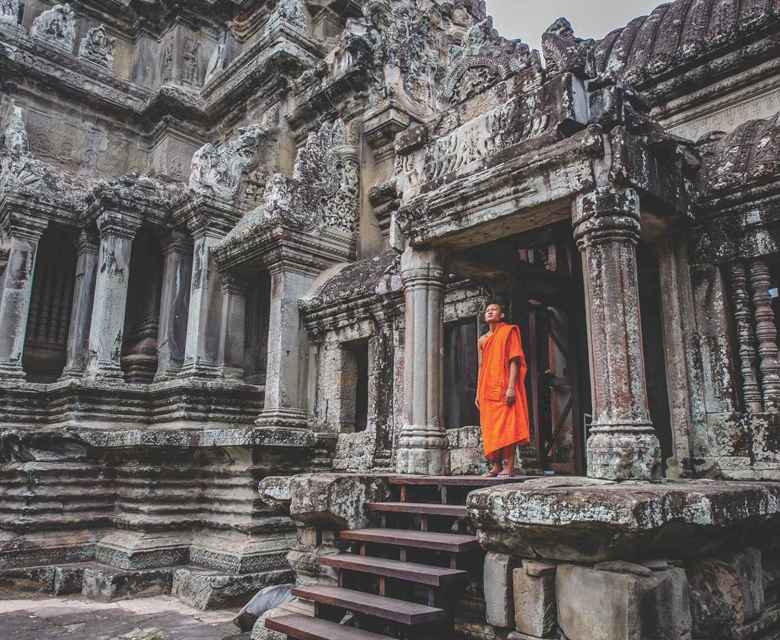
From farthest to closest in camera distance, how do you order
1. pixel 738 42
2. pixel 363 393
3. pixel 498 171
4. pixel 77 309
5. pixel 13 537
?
pixel 77 309
pixel 363 393
pixel 13 537
pixel 738 42
pixel 498 171

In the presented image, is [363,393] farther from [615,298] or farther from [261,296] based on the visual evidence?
[615,298]

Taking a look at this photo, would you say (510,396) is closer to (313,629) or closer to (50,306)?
(313,629)

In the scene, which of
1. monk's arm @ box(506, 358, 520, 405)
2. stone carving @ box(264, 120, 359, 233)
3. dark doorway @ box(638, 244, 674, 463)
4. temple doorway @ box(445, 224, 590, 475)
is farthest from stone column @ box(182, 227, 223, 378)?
dark doorway @ box(638, 244, 674, 463)

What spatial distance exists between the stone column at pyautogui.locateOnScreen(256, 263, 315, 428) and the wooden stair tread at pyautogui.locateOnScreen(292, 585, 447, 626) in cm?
343

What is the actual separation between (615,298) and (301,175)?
5.33 m

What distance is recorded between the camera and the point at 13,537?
7.78 metres

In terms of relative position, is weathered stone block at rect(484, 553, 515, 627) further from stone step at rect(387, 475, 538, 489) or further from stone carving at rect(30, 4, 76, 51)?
stone carving at rect(30, 4, 76, 51)

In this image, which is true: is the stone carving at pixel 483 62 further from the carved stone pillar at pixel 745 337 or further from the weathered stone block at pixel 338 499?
the weathered stone block at pixel 338 499

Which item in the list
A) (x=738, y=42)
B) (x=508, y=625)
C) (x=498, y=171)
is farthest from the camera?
(x=738, y=42)

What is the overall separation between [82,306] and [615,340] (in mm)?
8380

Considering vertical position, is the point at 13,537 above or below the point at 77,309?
below

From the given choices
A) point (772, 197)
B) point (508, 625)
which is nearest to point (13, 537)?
point (508, 625)

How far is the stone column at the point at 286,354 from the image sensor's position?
27.0ft

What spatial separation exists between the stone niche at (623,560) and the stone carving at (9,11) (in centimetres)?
1206
